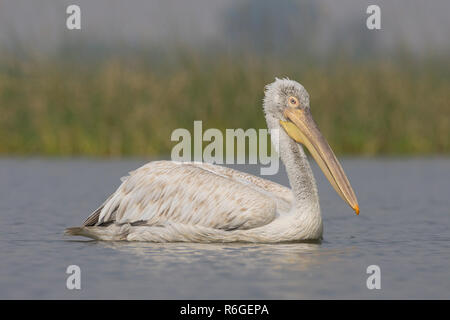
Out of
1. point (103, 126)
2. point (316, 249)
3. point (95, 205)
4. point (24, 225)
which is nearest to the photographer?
point (316, 249)

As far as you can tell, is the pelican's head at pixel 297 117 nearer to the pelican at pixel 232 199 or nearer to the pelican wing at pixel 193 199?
the pelican at pixel 232 199

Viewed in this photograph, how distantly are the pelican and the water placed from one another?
180mm

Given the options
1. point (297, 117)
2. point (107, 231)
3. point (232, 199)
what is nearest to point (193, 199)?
point (232, 199)

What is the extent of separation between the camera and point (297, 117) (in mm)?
9281

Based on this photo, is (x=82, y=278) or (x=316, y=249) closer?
(x=82, y=278)

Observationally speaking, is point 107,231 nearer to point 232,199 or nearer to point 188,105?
point 232,199

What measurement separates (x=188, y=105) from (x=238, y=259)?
33.9ft

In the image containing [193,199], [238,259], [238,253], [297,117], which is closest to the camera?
[238,259]

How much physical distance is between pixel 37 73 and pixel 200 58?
320cm

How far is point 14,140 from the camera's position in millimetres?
18453

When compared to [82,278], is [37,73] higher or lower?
higher
